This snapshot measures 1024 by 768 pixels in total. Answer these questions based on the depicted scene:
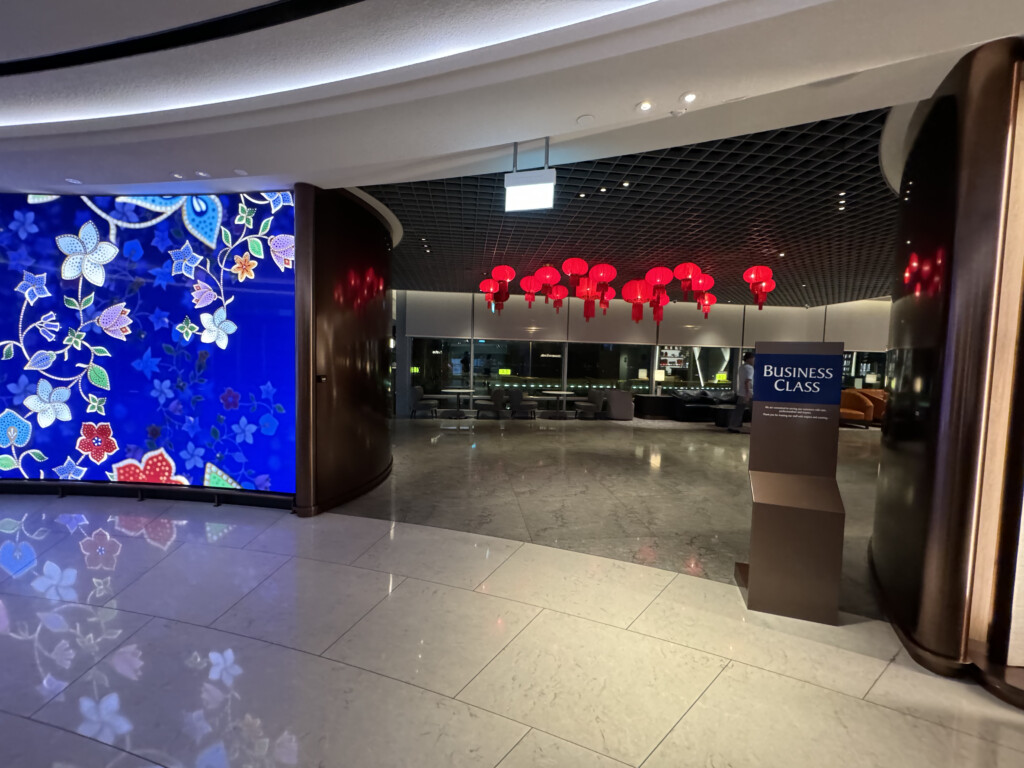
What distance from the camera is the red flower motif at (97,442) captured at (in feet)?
16.8

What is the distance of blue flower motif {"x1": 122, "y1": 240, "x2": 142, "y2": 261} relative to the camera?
4.95 metres

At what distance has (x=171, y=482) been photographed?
5.14 metres

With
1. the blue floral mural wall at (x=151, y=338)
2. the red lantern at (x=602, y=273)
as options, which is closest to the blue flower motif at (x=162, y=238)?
the blue floral mural wall at (x=151, y=338)

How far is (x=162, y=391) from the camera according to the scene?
5035mm

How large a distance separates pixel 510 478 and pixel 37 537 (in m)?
4.71

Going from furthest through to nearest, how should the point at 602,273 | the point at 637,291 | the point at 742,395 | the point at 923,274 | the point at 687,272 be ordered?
the point at 742,395
the point at 637,291
the point at 687,272
the point at 602,273
the point at 923,274

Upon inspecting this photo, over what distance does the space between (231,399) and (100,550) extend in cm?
163

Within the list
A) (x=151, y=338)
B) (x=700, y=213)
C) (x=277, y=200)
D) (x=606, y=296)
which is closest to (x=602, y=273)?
(x=606, y=296)

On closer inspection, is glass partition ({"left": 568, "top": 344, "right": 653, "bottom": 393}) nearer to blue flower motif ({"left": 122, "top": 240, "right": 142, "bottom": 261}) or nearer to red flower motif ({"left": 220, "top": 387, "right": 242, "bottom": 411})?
red flower motif ({"left": 220, "top": 387, "right": 242, "bottom": 411})

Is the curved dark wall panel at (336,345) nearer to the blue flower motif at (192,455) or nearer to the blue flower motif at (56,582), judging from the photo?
the blue flower motif at (192,455)

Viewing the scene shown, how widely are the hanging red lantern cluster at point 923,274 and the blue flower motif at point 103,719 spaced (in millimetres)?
4622

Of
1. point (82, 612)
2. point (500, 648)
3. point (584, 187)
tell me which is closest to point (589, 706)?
→ point (500, 648)

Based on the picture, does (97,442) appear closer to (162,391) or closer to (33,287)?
(162,391)

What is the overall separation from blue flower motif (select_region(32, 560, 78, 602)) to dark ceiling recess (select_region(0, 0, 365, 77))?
11.3 feet
